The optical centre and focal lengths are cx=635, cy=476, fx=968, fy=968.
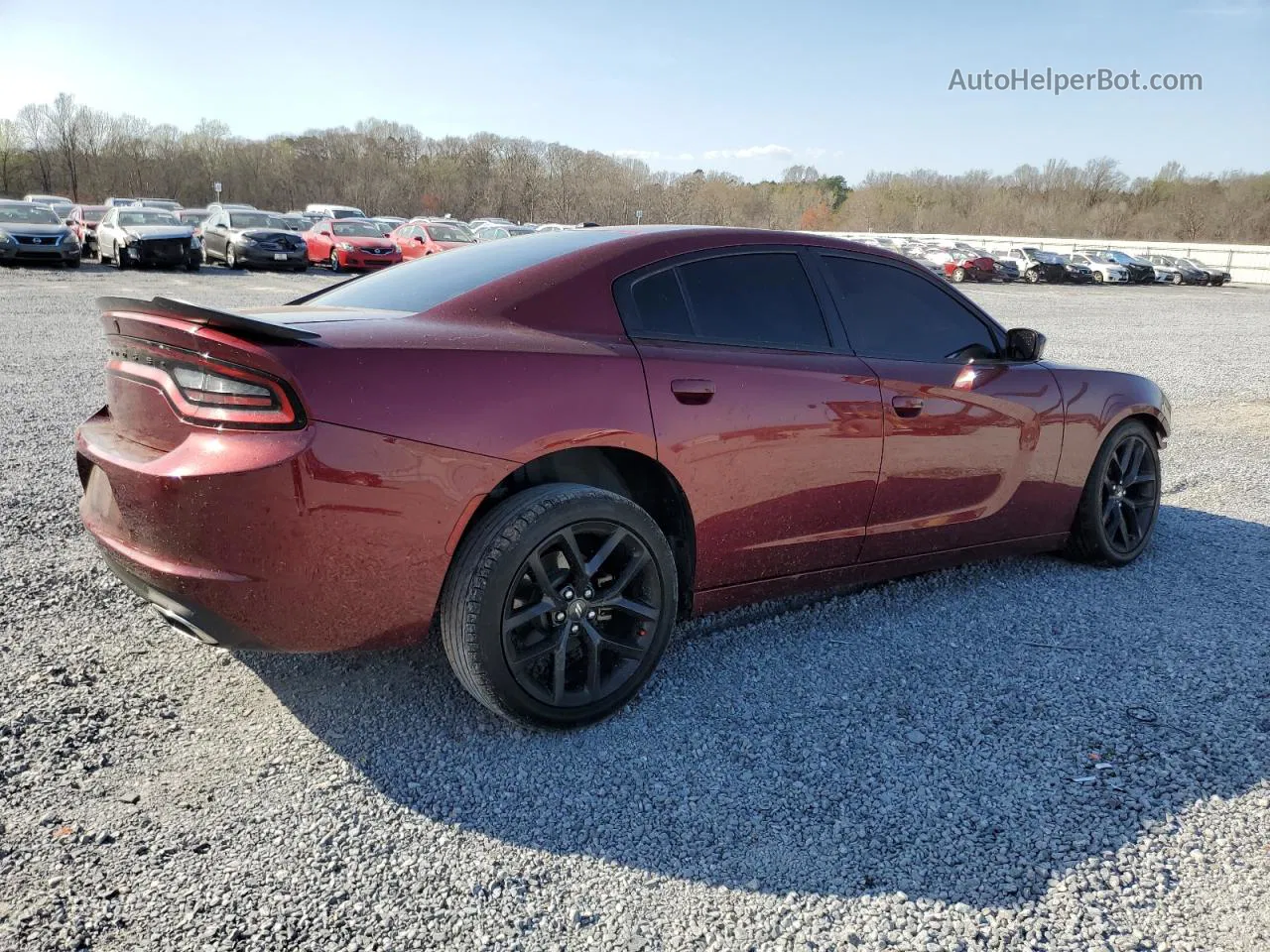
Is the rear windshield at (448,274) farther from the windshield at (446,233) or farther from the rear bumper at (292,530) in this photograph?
the windshield at (446,233)

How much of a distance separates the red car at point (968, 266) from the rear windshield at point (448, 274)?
36.2 metres

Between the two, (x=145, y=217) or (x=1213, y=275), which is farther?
(x=1213, y=275)

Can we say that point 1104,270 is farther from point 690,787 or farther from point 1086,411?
point 690,787

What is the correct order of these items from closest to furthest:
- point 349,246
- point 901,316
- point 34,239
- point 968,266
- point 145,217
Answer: point 901,316, point 34,239, point 145,217, point 349,246, point 968,266

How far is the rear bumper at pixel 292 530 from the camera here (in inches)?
97.1

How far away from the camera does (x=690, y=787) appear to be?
2.68m

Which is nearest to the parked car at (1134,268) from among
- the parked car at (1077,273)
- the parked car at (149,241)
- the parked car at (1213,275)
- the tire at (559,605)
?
the parked car at (1077,273)

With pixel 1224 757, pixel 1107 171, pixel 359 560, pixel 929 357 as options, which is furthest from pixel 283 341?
pixel 1107 171

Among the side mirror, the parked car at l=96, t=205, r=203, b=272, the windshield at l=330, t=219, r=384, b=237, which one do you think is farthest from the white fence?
the side mirror

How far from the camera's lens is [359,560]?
8.52ft

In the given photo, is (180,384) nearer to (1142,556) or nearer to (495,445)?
(495,445)

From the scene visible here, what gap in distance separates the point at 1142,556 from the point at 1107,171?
382ft

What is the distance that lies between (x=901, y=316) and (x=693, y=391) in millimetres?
1257

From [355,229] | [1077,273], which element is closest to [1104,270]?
[1077,273]
